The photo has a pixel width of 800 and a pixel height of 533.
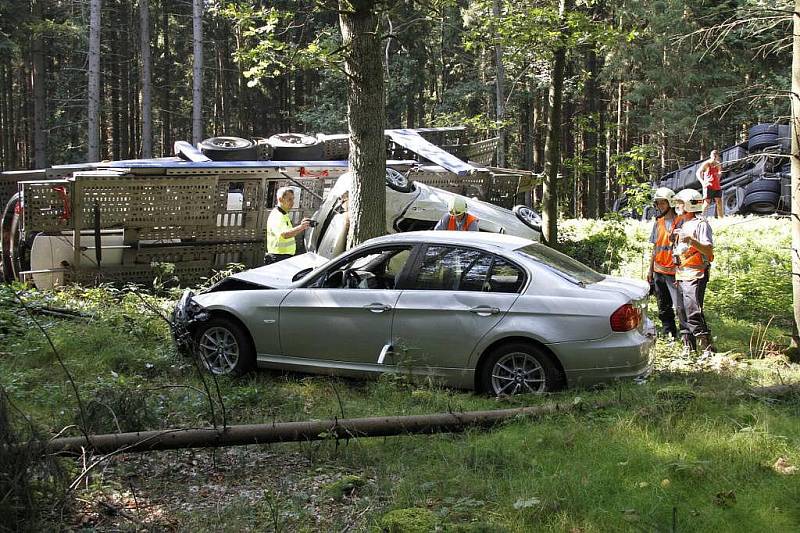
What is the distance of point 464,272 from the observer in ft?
23.0

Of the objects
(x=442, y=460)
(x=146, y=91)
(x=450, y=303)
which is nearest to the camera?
(x=442, y=460)

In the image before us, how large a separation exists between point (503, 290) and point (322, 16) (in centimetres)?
3088

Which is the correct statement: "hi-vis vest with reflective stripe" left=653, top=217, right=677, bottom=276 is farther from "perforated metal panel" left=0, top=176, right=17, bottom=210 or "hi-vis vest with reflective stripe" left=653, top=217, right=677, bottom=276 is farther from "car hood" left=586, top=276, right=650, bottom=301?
"perforated metal panel" left=0, top=176, right=17, bottom=210

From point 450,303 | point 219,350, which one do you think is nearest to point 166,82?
point 219,350

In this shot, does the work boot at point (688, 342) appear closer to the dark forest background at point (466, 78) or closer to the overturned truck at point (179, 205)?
the overturned truck at point (179, 205)

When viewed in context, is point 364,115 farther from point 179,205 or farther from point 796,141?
point 179,205

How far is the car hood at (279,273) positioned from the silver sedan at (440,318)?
1.3 inches

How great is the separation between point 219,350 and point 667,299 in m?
4.99

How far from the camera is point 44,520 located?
3818 millimetres

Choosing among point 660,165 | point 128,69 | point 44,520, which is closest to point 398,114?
point 660,165

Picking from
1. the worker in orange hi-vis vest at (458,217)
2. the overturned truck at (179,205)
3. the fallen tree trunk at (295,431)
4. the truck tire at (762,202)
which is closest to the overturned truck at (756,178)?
the truck tire at (762,202)

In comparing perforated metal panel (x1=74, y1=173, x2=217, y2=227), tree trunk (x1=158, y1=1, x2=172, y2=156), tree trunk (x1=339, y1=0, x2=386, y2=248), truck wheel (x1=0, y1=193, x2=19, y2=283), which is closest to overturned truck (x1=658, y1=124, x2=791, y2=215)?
tree trunk (x1=339, y1=0, x2=386, y2=248)

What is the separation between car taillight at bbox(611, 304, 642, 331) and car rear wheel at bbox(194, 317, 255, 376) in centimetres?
346

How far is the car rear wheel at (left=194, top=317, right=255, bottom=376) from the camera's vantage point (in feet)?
25.2
